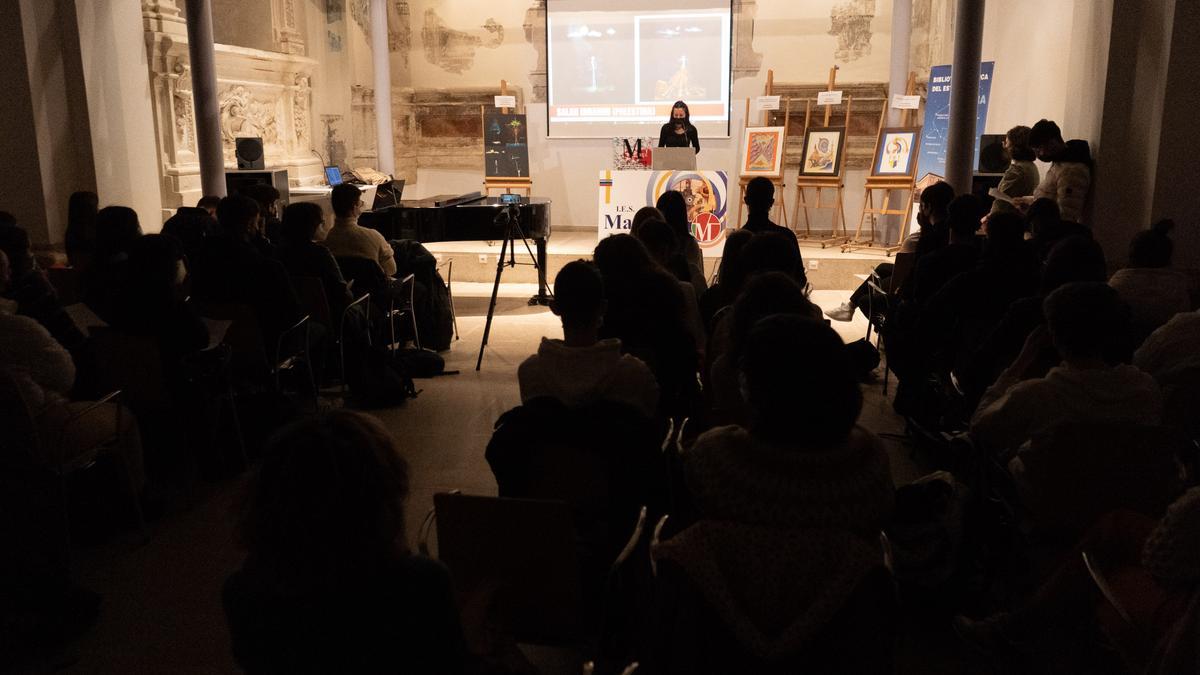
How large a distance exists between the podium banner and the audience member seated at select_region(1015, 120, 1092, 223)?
10.6 feet

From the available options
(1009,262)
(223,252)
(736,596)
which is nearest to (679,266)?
(1009,262)

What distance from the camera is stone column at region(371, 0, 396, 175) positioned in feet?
36.7

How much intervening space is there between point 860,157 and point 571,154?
3442 millimetres

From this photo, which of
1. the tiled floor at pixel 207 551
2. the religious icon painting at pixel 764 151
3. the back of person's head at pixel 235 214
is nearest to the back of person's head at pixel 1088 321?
the tiled floor at pixel 207 551

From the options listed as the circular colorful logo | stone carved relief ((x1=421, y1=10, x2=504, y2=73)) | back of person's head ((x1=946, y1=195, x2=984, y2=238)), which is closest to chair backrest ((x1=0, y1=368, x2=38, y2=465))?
back of person's head ((x1=946, y1=195, x2=984, y2=238))

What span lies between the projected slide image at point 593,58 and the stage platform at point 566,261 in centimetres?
221

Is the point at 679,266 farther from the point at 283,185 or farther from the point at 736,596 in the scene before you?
the point at 283,185

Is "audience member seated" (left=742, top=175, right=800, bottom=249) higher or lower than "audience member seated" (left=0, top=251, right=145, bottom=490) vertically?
higher

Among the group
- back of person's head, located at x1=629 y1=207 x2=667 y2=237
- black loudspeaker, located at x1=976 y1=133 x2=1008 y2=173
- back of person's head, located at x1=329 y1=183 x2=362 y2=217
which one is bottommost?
back of person's head, located at x1=629 y1=207 x2=667 y2=237

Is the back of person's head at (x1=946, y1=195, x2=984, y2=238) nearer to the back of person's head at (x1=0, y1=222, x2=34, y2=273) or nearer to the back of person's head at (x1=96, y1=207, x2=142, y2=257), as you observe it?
the back of person's head at (x1=96, y1=207, x2=142, y2=257)

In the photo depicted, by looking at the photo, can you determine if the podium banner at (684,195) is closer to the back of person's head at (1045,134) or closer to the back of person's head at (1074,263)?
the back of person's head at (1045,134)

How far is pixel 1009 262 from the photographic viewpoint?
4074mm

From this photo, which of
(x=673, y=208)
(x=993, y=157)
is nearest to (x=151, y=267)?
(x=673, y=208)

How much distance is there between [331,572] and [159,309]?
9.09ft
